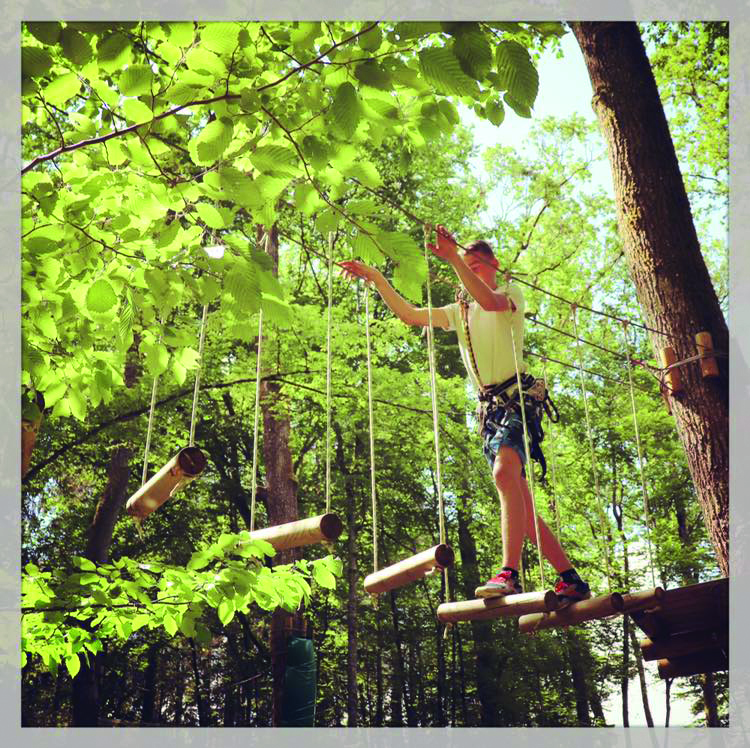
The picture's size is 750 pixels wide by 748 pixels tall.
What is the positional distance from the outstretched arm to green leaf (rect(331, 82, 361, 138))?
1.50 meters

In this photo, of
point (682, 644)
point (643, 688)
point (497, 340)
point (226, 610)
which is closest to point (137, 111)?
point (497, 340)

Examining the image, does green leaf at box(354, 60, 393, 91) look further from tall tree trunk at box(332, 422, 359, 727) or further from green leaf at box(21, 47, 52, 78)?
tall tree trunk at box(332, 422, 359, 727)

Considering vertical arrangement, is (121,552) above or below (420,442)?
below

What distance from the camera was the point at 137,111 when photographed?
2.38 metres

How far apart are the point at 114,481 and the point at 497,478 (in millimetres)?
8249

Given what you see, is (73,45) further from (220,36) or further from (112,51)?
(220,36)

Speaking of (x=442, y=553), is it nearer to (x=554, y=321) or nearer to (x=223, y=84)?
(x=223, y=84)

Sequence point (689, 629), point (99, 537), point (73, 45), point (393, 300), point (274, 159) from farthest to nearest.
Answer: point (99, 537)
point (393, 300)
point (689, 629)
point (274, 159)
point (73, 45)

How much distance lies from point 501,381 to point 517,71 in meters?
2.03

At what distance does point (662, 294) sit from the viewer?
425 cm

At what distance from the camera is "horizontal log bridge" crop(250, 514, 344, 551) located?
8.73 ft

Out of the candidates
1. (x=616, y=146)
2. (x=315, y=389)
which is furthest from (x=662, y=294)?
(x=315, y=389)
